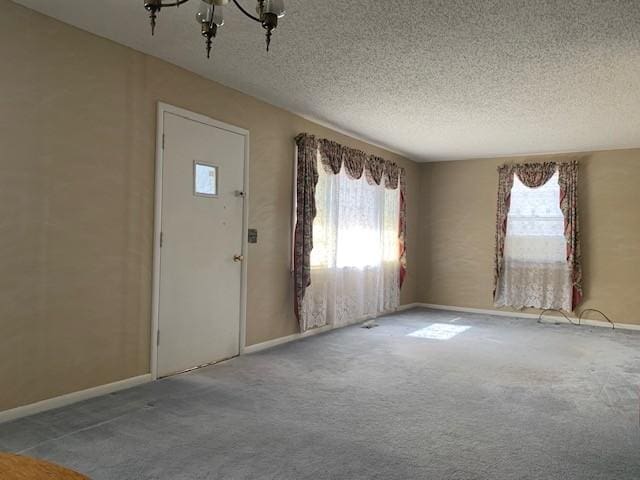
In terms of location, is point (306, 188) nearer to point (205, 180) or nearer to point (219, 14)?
point (205, 180)

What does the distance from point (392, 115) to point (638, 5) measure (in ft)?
8.82

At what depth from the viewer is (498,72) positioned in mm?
3811

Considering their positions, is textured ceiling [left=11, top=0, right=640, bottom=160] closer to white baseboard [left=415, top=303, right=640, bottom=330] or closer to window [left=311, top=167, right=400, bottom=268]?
window [left=311, top=167, right=400, bottom=268]

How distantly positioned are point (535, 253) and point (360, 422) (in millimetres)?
5268

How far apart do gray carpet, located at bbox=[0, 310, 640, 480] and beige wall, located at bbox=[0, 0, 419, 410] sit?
0.39 meters

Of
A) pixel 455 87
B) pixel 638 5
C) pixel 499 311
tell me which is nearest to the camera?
pixel 638 5

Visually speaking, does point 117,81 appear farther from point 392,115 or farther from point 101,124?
point 392,115

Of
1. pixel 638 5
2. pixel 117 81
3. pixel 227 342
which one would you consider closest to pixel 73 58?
pixel 117 81

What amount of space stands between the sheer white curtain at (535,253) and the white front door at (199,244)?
4.70 m

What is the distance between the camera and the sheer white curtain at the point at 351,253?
552 cm

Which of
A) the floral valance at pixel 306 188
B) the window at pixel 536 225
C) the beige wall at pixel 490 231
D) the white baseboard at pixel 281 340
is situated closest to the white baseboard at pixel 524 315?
the beige wall at pixel 490 231

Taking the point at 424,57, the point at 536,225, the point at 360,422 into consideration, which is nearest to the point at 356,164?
the point at 424,57

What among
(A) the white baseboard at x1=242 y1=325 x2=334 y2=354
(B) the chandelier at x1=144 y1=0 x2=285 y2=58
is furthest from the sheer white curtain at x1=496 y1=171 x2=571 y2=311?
(B) the chandelier at x1=144 y1=0 x2=285 y2=58

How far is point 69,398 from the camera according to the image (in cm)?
307
